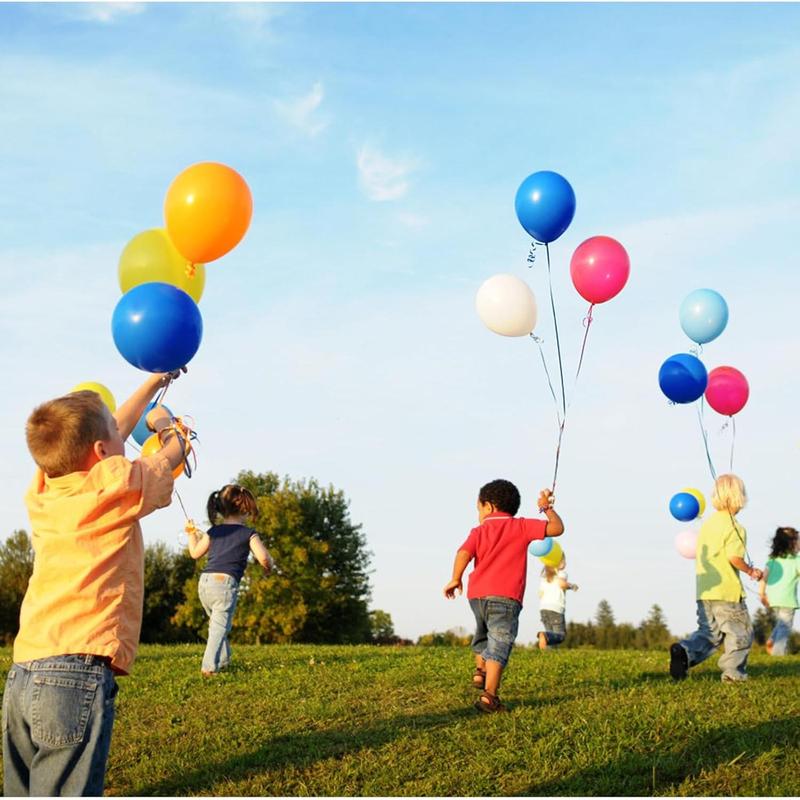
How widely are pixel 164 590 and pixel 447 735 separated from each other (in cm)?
3247

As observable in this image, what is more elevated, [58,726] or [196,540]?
[196,540]

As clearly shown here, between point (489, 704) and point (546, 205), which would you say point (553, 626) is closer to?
point (546, 205)

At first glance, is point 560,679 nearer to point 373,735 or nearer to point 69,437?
point 373,735

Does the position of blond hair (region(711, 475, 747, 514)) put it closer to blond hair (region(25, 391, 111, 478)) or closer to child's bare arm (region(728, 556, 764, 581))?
child's bare arm (region(728, 556, 764, 581))

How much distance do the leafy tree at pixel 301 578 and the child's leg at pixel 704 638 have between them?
25002 mm

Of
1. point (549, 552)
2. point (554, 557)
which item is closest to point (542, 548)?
point (549, 552)

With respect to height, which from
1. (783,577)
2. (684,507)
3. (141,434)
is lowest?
(783,577)

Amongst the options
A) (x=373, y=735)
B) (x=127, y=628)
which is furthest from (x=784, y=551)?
(x=127, y=628)

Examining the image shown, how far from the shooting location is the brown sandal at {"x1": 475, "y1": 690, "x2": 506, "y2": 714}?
7.01 metres

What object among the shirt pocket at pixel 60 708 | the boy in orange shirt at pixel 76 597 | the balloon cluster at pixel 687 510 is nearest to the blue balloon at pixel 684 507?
the balloon cluster at pixel 687 510

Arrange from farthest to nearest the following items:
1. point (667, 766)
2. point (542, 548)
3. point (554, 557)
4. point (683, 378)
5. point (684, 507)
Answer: point (554, 557)
point (542, 548)
point (684, 507)
point (683, 378)
point (667, 766)

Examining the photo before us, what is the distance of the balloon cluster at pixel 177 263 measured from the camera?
5844mm

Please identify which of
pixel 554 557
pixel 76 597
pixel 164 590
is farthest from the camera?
pixel 164 590

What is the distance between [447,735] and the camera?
245 inches
